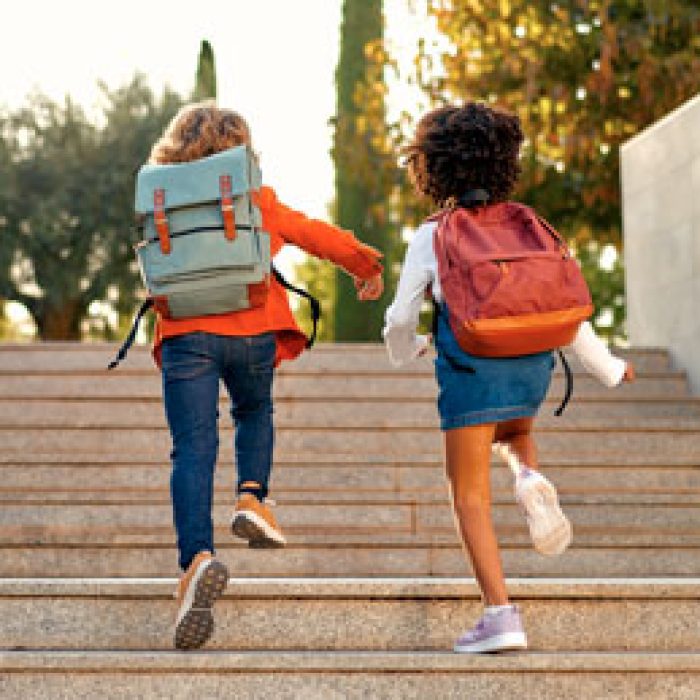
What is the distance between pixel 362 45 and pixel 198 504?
17.4m

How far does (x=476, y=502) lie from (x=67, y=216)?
16272 millimetres

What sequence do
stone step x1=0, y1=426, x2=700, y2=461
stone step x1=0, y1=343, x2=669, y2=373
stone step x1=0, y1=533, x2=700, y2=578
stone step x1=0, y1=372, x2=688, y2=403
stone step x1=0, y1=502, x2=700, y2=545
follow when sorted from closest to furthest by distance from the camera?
stone step x1=0, y1=533, x2=700, y2=578 → stone step x1=0, y1=502, x2=700, y2=545 → stone step x1=0, y1=426, x2=700, y2=461 → stone step x1=0, y1=372, x2=688, y2=403 → stone step x1=0, y1=343, x2=669, y2=373

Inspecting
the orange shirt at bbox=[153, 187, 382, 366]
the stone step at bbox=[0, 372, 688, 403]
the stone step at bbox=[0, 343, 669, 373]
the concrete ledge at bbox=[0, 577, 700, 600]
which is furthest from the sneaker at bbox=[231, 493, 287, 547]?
the stone step at bbox=[0, 343, 669, 373]

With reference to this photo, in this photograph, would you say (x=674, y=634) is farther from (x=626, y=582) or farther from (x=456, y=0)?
(x=456, y=0)

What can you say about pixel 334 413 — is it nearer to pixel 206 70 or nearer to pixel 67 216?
pixel 67 216

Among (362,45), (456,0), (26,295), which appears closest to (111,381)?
(456,0)

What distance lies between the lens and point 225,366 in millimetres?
4848

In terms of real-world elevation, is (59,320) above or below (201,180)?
below

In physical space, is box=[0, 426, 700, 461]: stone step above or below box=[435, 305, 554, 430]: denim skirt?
below

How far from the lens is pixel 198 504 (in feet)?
15.4

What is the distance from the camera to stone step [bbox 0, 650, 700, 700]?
14.7ft

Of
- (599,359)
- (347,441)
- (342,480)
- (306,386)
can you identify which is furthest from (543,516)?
(306,386)

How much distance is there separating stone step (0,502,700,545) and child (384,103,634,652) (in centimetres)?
216

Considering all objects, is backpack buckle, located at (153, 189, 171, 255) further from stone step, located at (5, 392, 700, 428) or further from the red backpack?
stone step, located at (5, 392, 700, 428)
